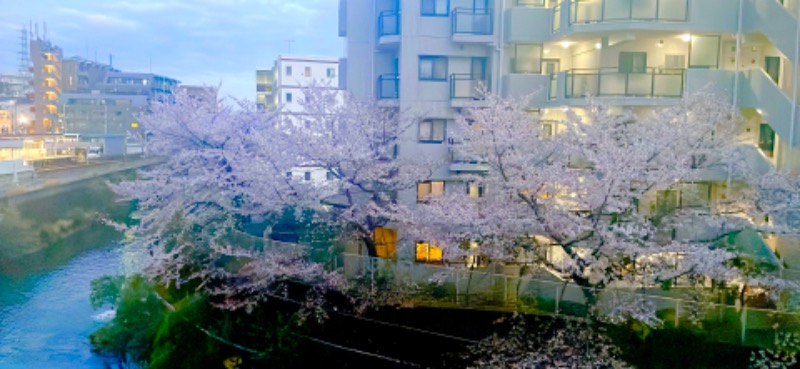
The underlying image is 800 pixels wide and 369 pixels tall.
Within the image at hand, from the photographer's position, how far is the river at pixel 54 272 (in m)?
17.2

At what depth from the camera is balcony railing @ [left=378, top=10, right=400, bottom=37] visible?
1659 centimetres

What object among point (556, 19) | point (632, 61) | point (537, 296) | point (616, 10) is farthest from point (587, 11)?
point (537, 296)

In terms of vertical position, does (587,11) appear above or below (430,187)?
above

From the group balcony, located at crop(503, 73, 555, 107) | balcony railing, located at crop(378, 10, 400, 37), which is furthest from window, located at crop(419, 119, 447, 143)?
balcony railing, located at crop(378, 10, 400, 37)

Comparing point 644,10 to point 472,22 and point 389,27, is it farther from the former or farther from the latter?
point 389,27

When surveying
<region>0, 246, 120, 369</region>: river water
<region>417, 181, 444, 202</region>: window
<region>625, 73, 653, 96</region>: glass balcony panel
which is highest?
<region>625, 73, 653, 96</region>: glass balcony panel

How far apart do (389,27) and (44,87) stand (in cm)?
6230

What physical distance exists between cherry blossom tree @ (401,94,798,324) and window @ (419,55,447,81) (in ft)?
14.0

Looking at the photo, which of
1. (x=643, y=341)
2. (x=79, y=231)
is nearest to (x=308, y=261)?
(x=643, y=341)

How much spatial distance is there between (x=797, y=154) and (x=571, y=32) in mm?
5508

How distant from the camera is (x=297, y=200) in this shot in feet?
42.7

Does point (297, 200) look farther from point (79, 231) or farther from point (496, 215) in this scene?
point (79, 231)

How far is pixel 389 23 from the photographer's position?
16.9 meters

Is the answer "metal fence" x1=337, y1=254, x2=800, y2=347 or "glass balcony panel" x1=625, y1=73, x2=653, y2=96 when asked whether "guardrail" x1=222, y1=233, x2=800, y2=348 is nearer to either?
"metal fence" x1=337, y1=254, x2=800, y2=347
